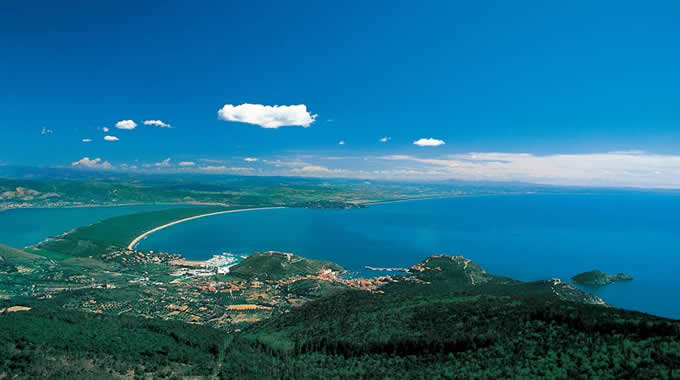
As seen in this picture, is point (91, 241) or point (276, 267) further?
point (91, 241)

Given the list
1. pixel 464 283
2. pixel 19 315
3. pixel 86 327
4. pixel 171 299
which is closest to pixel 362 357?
pixel 86 327

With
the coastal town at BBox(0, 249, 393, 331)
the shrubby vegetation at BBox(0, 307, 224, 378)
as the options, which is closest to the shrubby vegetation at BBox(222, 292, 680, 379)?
the shrubby vegetation at BBox(0, 307, 224, 378)

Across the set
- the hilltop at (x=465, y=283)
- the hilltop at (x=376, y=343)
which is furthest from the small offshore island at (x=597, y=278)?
the hilltop at (x=376, y=343)

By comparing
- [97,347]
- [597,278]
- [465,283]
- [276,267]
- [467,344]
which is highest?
[467,344]

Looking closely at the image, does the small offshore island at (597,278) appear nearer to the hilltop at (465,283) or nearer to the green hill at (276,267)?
the hilltop at (465,283)

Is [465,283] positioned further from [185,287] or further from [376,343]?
[185,287]

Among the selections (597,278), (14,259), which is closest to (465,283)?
(597,278)

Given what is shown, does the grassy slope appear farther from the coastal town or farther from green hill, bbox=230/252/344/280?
green hill, bbox=230/252/344/280

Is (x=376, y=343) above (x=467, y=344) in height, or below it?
below
